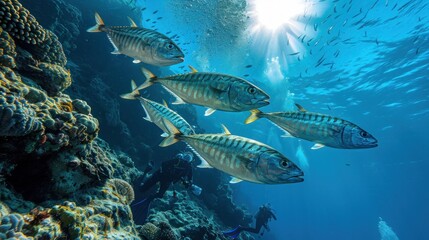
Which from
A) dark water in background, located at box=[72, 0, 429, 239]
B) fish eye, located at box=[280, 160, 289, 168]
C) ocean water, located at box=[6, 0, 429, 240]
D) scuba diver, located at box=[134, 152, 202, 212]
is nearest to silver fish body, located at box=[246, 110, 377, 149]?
fish eye, located at box=[280, 160, 289, 168]

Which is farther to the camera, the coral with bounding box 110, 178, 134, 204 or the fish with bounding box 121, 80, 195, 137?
the coral with bounding box 110, 178, 134, 204

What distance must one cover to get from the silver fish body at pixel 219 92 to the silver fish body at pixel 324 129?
73cm

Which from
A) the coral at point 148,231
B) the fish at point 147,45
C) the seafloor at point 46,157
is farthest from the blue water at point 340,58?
the fish at point 147,45

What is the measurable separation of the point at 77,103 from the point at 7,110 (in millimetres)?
1655

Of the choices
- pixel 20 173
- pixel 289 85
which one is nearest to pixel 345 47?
pixel 289 85

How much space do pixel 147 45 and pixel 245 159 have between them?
1.97 metres

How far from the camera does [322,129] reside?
3.74m

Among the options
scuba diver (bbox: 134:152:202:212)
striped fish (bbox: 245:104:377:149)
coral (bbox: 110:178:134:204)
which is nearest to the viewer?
striped fish (bbox: 245:104:377:149)

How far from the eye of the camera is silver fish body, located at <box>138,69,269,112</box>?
2.87m

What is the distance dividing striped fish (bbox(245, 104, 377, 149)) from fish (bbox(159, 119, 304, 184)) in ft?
2.11

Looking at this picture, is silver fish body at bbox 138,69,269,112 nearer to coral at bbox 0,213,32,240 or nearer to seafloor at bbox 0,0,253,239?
seafloor at bbox 0,0,253,239

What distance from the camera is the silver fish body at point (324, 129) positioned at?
11.8 feet

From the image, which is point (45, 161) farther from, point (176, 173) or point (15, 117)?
point (176, 173)

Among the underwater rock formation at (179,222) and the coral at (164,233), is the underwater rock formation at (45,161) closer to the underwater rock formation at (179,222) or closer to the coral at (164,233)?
the coral at (164,233)
